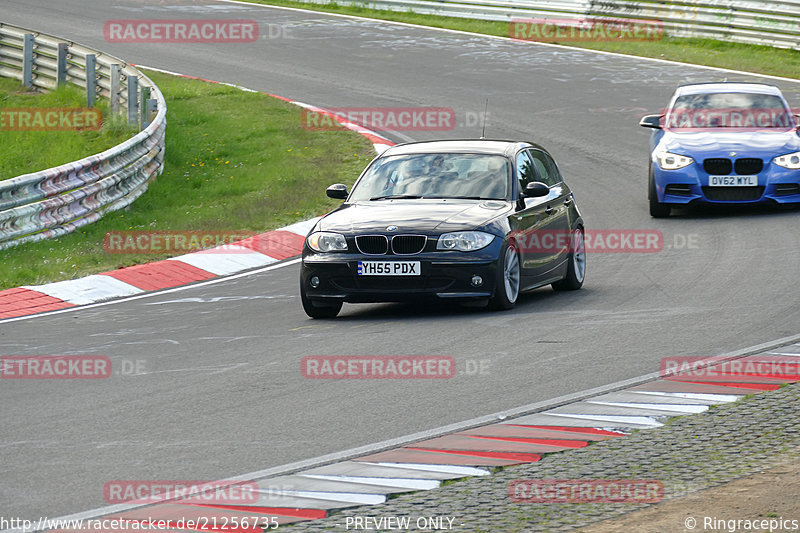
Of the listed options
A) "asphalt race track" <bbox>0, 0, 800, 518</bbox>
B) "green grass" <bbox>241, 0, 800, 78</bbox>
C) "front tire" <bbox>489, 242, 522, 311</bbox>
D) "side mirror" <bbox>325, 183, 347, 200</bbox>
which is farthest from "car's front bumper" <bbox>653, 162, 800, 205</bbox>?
"green grass" <bbox>241, 0, 800, 78</bbox>

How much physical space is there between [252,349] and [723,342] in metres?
3.48

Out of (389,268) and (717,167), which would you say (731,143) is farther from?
(389,268)

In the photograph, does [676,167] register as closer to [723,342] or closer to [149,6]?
[723,342]

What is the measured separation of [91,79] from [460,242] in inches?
507

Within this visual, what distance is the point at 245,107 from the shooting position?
79.9ft

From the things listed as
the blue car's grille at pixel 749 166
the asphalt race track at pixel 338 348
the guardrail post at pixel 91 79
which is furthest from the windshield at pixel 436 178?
the guardrail post at pixel 91 79

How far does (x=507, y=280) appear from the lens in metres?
11.2

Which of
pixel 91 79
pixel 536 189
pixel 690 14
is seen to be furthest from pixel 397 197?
pixel 690 14

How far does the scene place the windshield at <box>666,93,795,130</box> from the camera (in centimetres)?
1761

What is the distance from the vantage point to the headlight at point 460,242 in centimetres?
1083

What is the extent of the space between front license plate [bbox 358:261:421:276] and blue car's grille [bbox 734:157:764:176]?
23.5 feet

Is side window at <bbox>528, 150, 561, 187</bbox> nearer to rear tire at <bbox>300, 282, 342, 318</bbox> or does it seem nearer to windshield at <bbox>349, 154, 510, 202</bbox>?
windshield at <bbox>349, 154, 510, 202</bbox>

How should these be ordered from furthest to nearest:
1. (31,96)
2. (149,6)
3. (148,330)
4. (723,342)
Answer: (149,6), (31,96), (148,330), (723,342)

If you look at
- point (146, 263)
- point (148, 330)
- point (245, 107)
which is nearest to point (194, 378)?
point (148, 330)
